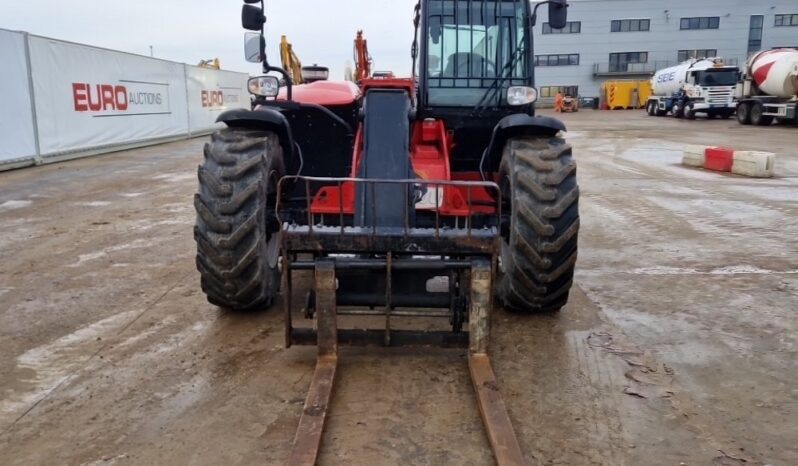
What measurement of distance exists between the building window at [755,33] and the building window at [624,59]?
8.68 metres

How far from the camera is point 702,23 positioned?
185 feet

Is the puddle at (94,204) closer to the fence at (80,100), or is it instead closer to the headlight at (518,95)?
the fence at (80,100)

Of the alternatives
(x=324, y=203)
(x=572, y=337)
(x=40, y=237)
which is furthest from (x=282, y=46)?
(x=572, y=337)

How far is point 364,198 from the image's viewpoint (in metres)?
4.25

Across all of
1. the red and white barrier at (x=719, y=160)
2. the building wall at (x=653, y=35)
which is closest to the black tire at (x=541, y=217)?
the red and white barrier at (x=719, y=160)

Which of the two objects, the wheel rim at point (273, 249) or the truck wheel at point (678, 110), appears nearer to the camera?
the wheel rim at point (273, 249)

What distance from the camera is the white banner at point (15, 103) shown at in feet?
45.8

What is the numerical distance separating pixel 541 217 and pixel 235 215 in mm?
1994

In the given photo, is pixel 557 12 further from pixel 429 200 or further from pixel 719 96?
pixel 719 96

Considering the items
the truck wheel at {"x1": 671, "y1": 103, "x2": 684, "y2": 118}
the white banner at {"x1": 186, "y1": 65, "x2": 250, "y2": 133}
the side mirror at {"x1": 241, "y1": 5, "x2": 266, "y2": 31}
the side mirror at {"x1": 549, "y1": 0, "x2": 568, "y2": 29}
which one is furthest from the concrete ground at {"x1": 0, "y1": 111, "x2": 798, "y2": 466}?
the truck wheel at {"x1": 671, "y1": 103, "x2": 684, "y2": 118}

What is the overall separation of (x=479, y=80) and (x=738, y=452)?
3311mm

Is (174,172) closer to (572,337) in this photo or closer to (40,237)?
(40,237)

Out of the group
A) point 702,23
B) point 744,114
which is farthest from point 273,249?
point 702,23

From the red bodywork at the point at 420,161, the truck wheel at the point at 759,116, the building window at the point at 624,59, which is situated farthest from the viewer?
the building window at the point at 624,59
